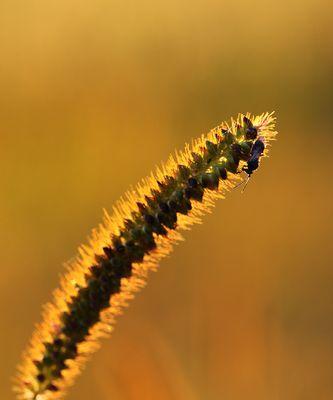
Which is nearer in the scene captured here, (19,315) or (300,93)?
(19,315)

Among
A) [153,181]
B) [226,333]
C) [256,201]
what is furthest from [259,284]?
[256,201]

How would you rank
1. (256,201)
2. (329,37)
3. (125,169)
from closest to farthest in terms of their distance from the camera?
(256,201)
(125,169)
(329,37)

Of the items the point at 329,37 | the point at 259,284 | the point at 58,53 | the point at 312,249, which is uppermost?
the point at 58,53

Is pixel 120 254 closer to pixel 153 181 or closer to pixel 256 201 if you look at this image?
pixel 153 181

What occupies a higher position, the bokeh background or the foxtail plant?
the bokeh background

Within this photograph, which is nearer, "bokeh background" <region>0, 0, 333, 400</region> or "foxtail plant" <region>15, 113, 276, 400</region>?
"foxtail plant" <region>15, 113, 276, 400</region>
